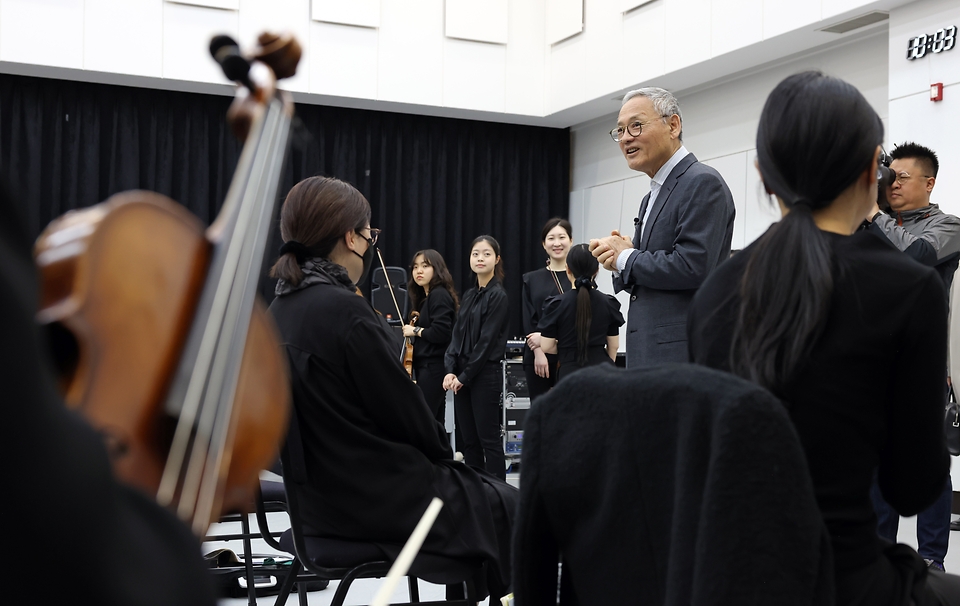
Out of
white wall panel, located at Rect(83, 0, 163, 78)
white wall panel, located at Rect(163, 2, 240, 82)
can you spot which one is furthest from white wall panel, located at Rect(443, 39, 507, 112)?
white wall panel, located at Rect(83, 0, 163, 78)

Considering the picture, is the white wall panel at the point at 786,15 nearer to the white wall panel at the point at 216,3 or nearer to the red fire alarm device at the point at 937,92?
the red fire alarm device at the point at 937,92

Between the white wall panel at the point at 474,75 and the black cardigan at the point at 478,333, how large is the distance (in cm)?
307

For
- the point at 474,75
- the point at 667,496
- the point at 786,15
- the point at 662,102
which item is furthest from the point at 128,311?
the point at 474,75

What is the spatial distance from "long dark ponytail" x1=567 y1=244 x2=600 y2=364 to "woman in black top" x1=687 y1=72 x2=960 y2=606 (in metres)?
3.78

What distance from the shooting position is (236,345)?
1.51 ft

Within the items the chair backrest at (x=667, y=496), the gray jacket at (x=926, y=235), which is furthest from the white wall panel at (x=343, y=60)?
the chair backrest at (x=667, y=496)

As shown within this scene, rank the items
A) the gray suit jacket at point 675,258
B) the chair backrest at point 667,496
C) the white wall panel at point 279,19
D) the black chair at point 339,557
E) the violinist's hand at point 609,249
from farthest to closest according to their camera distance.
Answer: the white wall panel at point 279,19
the violinist's hand at point 609,249
the gray suit jacket at point 675,258
the black chair at point 339,557
the chair backrest at point 667,496

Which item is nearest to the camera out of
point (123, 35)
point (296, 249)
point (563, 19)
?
point (296, 249)

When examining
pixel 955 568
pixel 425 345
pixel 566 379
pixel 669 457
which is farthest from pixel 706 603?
pixel 425 345

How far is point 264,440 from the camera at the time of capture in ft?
1.57

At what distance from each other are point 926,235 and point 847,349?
8.32ft

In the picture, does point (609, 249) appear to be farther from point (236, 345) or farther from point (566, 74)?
point (566, 74)

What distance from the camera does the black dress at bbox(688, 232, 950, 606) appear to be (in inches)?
42.7

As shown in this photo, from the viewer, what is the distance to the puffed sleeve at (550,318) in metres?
5.11
